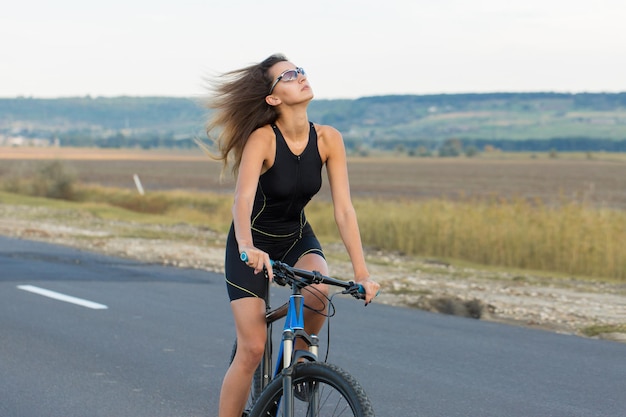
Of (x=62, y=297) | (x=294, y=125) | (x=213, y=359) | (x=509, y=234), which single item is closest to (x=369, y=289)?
(x=294, y=125)

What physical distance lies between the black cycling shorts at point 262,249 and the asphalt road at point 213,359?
2038mm

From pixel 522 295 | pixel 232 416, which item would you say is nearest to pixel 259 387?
pixel 232 416

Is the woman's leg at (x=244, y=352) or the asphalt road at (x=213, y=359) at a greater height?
the woman's leg at (x=244, y=352)

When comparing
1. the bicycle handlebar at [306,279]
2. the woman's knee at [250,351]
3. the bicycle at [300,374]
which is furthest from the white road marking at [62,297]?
the bicycle handlebar at [306,279]

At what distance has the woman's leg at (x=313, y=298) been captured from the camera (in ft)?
15.1

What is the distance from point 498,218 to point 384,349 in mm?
11347

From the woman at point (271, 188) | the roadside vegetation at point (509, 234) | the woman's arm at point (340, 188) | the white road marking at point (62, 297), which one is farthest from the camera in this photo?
the roadside vegetation at point (509, 234)

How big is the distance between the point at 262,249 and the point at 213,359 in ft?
11.8

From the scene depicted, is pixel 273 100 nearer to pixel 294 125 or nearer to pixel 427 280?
pixel 294 125

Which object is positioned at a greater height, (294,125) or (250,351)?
(294,125)

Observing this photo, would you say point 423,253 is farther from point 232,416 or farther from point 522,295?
point 232,416

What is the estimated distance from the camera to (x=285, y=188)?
183 inches

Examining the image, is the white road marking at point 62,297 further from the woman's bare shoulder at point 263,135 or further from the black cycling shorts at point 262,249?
the woman's bare shoulder at point 263,135

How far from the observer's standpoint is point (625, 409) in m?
6.70
